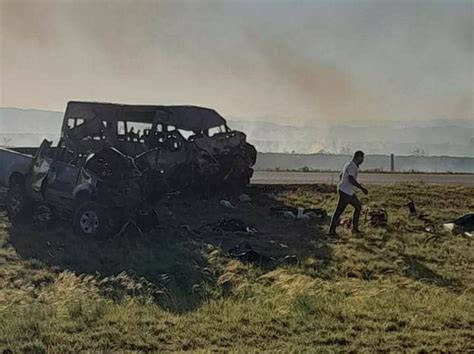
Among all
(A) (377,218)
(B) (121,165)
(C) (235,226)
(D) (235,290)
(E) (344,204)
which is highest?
(B) (121,165)

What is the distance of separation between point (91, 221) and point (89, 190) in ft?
1.93

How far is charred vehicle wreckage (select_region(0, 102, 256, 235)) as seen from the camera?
12148mm

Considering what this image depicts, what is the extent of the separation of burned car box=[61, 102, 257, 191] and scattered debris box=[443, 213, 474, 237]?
5471 mm

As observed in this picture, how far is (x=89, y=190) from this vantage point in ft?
39.9

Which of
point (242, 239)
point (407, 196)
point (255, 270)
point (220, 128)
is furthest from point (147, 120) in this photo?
point (255, 270)

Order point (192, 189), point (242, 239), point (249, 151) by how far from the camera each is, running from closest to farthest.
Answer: point (242, 239) < point (192, 189) < point (249, 151)

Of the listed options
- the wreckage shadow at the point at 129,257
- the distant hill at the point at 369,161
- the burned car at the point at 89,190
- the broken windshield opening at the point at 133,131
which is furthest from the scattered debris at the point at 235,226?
the distant hill at the point at 369,161

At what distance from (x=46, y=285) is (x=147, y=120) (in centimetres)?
828

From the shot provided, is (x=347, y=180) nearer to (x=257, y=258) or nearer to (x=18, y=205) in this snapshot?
(x=257, y=258)

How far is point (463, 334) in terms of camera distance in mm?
6512

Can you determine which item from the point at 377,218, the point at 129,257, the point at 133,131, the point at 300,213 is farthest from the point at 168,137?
the point at 129,257

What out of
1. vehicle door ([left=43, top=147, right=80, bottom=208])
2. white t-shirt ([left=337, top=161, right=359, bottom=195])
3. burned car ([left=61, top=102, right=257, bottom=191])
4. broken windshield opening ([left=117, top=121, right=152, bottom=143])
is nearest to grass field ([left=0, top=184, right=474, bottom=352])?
vehicle door ([left=43, top=147, right=80, bottom=208])

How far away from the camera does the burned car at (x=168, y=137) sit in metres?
16.0

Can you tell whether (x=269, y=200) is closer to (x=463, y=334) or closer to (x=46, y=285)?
(x=46, y=285)
